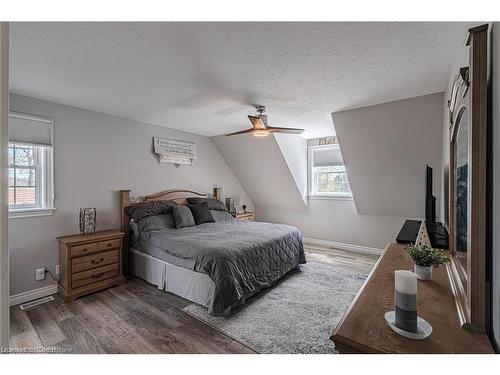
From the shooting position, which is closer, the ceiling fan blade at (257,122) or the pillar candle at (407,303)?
the pillar candle at (407,303)

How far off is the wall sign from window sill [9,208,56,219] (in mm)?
1687

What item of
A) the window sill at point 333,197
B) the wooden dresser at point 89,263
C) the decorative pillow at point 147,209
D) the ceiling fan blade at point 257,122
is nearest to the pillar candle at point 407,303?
the ceiling fan blade at point 257,122

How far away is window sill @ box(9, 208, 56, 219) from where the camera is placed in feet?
8.51

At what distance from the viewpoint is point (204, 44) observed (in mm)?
1700

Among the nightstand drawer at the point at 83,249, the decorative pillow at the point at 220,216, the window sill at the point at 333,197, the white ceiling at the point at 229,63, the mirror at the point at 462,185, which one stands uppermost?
the white ceiling at the point at 229,63

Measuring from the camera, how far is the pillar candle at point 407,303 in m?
0.84

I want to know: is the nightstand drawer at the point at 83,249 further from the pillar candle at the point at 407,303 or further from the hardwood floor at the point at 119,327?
the pillar candle at the point at 407,303

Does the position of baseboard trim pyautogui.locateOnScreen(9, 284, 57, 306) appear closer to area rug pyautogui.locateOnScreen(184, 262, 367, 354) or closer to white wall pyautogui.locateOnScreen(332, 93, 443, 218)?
area rug pyautogui.locateOnScreen(184, 262, 367, 354)

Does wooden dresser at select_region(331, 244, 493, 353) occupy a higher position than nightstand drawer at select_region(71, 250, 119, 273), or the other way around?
wooden dresser at select_region(331, 244, 493, 353)

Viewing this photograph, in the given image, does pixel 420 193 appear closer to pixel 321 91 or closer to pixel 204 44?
pixel 321 91

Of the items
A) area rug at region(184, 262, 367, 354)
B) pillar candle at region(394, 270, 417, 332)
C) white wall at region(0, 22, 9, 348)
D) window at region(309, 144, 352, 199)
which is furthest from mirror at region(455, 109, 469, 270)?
window at region(309, 144, 352, 199)

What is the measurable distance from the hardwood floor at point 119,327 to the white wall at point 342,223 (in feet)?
A: 11.2
